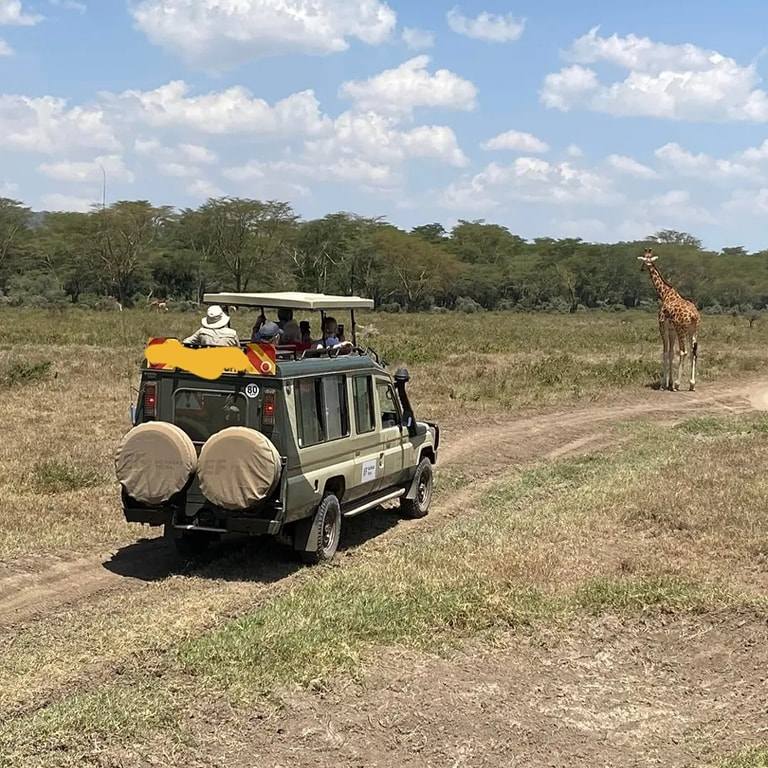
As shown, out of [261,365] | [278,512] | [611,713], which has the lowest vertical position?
[611,713]

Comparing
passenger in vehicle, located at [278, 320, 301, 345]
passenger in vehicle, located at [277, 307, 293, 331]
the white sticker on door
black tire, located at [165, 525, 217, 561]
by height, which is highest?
passenger in vehicle, located at [277, 307, 293, 331]

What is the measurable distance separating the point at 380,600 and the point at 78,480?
5680 mm

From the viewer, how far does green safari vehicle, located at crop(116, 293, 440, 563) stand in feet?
26.3

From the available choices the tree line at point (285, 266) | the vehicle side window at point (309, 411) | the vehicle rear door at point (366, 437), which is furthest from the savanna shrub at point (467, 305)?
the vehicle side window at point (309, 411)

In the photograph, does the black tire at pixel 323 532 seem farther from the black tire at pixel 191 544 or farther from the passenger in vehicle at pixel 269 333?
the passenger in vehicle at pixel 269 333

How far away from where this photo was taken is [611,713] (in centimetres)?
596

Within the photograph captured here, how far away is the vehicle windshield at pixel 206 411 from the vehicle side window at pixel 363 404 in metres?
1.53

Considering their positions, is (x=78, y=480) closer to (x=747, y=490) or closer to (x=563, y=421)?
(x=747, y=490)

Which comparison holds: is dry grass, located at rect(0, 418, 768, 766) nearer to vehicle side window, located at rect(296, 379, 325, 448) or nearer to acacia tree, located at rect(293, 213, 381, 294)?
vehicle side window, located at rect(296, 379, 325, 448)

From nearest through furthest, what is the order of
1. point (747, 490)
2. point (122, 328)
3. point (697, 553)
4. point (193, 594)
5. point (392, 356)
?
point (193, 594)
point (697, 553)
point (747, 490)
point (392, 356)
point (122, 328)

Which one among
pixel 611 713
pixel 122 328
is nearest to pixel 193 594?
pixel 611 713

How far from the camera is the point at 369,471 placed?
9805 mm

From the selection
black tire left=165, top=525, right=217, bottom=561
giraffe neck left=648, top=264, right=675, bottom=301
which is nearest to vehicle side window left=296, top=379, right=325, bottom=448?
black tire left=165, top=525, right=217, bottom=561

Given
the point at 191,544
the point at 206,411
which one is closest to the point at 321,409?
the point at 206,411
